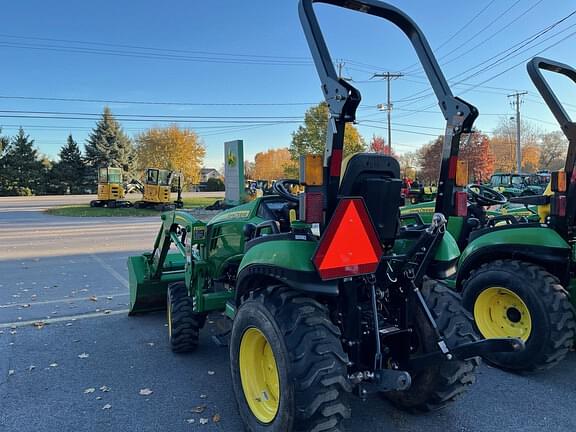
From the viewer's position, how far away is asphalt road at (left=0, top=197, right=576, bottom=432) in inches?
124

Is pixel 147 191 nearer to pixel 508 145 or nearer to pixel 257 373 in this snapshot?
pixel 257 373

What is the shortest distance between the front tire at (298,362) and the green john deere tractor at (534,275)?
1771mm

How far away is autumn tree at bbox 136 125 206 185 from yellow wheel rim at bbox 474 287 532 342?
52649 millimetres

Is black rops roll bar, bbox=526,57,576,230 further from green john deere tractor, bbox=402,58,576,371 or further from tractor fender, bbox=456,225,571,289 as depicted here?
tractor fender, bbox=456,225,571,289

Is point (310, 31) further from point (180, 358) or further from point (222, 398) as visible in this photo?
point (180, 358)

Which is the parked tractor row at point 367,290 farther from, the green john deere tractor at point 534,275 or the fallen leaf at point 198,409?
the fallen leaf at point 198,409

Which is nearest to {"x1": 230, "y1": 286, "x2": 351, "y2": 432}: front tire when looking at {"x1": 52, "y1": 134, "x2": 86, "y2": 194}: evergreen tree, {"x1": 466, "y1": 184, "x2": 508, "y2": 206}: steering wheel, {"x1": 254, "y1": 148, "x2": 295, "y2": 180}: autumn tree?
{"x1": 466, "y1": 184, "x2": 508, "y2": 206}: steering wheel

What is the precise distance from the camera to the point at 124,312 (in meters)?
5.92

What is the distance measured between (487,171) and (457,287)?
54.4m

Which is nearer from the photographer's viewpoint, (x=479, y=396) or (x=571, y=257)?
(x=479, y=396)

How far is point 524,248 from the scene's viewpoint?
13.5 ft

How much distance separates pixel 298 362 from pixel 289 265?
1.75ft

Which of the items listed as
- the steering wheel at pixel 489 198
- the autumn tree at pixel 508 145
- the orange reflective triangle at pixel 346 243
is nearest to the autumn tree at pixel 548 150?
the autumn tree at pixel 508 145

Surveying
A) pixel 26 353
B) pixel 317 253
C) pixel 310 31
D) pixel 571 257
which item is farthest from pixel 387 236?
pixel 26 353
